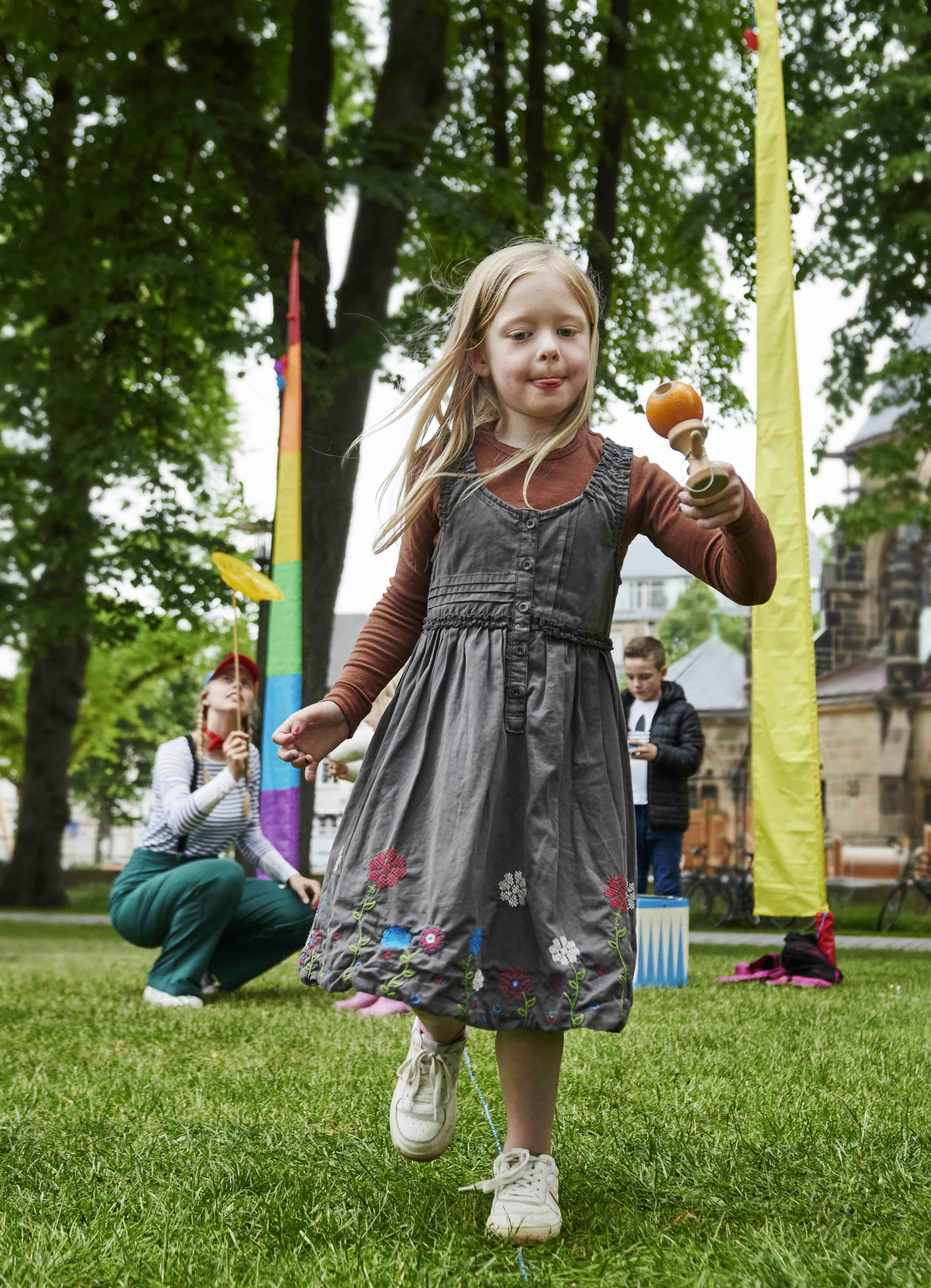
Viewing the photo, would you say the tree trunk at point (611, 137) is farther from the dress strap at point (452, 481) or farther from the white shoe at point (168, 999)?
the dress strap at point (452, 481)

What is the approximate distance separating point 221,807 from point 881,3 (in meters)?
11.8

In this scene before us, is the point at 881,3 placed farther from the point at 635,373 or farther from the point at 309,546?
the point at 309,546

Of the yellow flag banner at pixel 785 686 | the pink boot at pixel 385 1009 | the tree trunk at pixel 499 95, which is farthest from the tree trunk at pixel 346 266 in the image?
the pink boot at pixel 385 1009

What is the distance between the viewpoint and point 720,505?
2.20 m

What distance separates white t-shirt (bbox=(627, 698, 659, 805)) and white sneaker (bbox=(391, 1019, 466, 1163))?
5.24 metres

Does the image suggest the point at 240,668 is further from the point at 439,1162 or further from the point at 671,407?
the point at 671,407

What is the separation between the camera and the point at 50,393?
12.3m

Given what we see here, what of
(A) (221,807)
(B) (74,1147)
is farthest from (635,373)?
(B) (74,1147)

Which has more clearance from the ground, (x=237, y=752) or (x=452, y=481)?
(x=452, y=481)

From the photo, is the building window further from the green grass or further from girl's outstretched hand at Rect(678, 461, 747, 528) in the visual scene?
girl's outstretched hand at Rect(678, 461, 747, 528)

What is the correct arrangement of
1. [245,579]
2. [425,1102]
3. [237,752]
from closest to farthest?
1. [425,1102]
2. [237,752]
3. [245,579]

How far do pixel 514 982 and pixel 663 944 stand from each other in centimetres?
464

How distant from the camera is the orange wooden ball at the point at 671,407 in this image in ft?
7.23

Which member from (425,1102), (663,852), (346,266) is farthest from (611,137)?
(425,1102)
